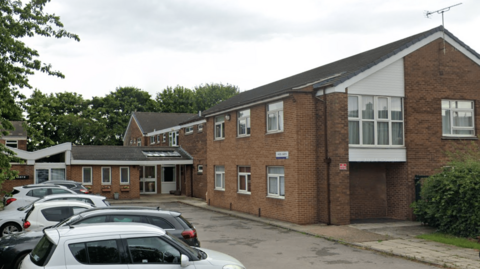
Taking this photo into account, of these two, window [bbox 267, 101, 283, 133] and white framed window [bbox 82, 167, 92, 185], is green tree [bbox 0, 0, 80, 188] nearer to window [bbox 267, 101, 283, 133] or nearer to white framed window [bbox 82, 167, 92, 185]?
window [bbox 267, 101, 283, 133]

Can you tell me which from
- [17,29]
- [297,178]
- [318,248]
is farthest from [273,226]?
[17,29]

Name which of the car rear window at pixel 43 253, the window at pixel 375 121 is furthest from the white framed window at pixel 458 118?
the car rear window at pixel 43 253

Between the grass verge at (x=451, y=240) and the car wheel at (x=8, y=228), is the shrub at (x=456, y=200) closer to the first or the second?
the grass verge at (x=451, y=240)

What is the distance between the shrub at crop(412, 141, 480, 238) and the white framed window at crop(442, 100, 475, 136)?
12.1 feet

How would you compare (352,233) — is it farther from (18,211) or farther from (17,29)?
(17,29)

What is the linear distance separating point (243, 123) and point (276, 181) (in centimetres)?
418

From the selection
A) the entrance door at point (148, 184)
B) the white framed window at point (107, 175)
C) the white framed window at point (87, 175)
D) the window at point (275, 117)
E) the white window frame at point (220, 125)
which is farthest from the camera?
the entrance door at point (148, 184)

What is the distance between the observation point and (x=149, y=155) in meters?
33.8

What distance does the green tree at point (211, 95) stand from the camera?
66625mm

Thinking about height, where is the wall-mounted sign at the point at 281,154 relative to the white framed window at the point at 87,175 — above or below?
above

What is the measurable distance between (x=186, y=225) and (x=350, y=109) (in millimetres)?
10053

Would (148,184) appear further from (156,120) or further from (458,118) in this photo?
(458,118)

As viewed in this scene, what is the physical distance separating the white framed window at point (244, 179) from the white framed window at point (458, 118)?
27.9 ft

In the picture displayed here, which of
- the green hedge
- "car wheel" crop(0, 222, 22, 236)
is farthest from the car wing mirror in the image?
the green hedge
